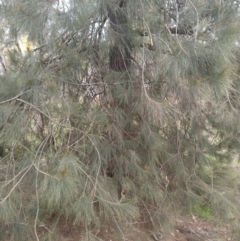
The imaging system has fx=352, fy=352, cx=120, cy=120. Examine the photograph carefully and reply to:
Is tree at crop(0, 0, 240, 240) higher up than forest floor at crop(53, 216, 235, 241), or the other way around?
tree at crop(0, 0, 240, 240)

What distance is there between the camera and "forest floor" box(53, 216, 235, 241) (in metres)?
3.60

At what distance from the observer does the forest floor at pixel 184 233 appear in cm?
360

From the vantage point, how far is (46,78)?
2.68 m

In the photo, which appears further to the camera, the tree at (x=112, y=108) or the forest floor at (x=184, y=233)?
the forest floor at (x=184, y=233)

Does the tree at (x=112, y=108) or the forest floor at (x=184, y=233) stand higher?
the tree at (x=112, y=108)

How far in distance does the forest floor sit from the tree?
0.78 ft

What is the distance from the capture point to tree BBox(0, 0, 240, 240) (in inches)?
106

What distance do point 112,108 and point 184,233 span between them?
6.29 feet

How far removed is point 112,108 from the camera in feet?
10.7

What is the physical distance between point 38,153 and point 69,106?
0.47 metres

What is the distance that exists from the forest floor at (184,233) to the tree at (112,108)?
0.24m

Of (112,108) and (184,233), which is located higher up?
(112,108)

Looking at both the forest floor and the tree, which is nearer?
the tree

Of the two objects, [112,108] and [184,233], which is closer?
[112,108]
